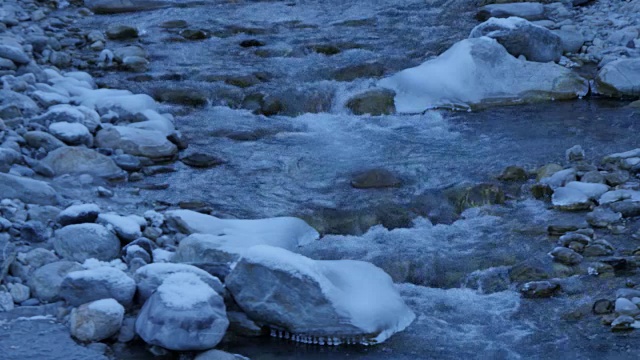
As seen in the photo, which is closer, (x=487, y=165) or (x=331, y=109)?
(x=487, y=165)

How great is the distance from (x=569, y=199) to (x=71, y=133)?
3.47 meters

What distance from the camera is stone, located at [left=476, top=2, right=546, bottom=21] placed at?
10031 millimetres

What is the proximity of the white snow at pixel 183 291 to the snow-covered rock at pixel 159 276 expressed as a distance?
87mm

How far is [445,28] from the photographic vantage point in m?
10.1

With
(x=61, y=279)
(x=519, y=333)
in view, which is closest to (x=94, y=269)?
(x=61, y=279)

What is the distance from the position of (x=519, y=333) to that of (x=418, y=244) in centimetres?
113

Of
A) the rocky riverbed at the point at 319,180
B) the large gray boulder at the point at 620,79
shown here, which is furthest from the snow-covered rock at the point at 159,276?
the large gray boulder at the point at 620,79

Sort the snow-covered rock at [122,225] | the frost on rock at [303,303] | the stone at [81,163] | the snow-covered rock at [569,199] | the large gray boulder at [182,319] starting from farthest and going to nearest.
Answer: the stone at [81,163], the snow-covered rock at [569,199], the snow-covered rock at [122,225], the frost on rock at [303,303], the large gray boulder at [182,319]

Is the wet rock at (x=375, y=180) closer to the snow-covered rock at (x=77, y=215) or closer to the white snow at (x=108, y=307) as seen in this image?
the snow-covered rock at (x=77, y=215)

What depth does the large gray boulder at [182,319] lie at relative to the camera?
4.14 metres

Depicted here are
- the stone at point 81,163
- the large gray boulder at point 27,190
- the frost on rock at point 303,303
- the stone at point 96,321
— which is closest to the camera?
the stone at point 96,321

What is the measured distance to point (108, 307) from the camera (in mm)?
4285

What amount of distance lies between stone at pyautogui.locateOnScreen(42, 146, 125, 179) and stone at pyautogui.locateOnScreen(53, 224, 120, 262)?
1413 mm

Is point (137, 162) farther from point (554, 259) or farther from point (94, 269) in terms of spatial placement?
point (554, 259)
